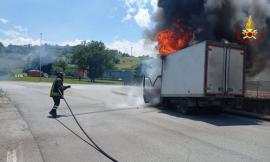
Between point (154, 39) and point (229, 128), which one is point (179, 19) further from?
point (229, 128)

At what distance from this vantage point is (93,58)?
75.2 m

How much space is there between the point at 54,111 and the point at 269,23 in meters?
12.0

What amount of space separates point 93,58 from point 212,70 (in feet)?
210

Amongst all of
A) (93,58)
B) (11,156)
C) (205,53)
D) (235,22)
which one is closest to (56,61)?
(235,22)

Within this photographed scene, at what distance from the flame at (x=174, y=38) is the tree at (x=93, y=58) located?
182 ft

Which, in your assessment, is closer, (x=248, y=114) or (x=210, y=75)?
(x=210, y=75)

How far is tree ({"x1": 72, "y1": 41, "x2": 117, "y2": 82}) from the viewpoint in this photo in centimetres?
7438

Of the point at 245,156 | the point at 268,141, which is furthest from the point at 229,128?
the point at 245,156

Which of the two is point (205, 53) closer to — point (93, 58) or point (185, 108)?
point (185, 108)

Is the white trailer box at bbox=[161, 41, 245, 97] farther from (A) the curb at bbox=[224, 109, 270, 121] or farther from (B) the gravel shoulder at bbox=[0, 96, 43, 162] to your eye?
(B) the gravel shoulder at bbox=[0, 96, 43, 162]

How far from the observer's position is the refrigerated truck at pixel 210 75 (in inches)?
494

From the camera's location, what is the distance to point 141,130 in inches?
362

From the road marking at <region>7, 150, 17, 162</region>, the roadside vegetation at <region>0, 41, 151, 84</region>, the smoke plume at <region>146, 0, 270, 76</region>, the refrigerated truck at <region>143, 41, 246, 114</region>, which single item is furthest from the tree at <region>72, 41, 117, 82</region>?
the road marking at <region>7, 150, 17, 162</region>

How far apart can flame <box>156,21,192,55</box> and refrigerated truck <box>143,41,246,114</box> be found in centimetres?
418
